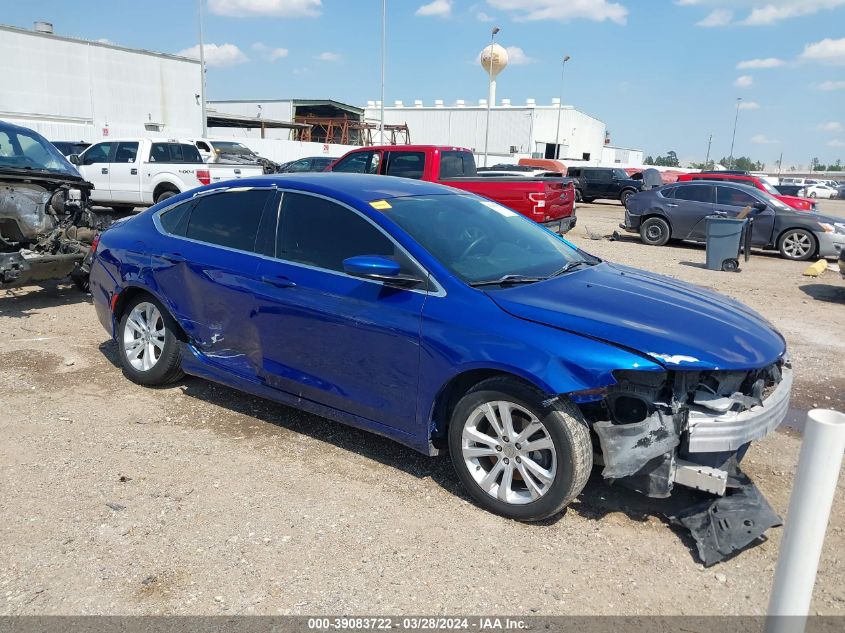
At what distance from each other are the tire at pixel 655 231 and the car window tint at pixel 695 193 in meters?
0.72

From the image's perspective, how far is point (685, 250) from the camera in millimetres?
15516

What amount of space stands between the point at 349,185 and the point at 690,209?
1312 centimetres

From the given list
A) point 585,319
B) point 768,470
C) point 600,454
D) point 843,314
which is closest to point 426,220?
point 585,319

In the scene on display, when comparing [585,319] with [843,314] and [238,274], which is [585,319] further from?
[843,314]

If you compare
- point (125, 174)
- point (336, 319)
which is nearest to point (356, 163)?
point (125, 174)

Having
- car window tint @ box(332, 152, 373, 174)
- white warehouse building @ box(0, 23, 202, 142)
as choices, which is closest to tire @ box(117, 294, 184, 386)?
car window tint @ box(332, 152, 373, 174)

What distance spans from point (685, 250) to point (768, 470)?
12.4 m

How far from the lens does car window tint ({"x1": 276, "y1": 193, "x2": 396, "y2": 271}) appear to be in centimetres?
389

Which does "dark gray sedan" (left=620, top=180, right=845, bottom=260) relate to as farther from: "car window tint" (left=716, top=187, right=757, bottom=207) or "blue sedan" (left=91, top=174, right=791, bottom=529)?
"blue sedan" (left=91, top=174, right=791, bottom=529)

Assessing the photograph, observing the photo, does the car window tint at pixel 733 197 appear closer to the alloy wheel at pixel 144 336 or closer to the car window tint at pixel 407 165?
the car window tint at pixel 407 165

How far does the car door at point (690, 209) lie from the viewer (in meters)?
15.3

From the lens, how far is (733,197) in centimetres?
1500

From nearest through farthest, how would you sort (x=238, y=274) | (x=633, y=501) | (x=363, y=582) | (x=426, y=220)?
(x=363, y=582)
(x=633, y=501)
(x=426, y=220)
(x=238, y=274)

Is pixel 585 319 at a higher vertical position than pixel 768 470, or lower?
higher
